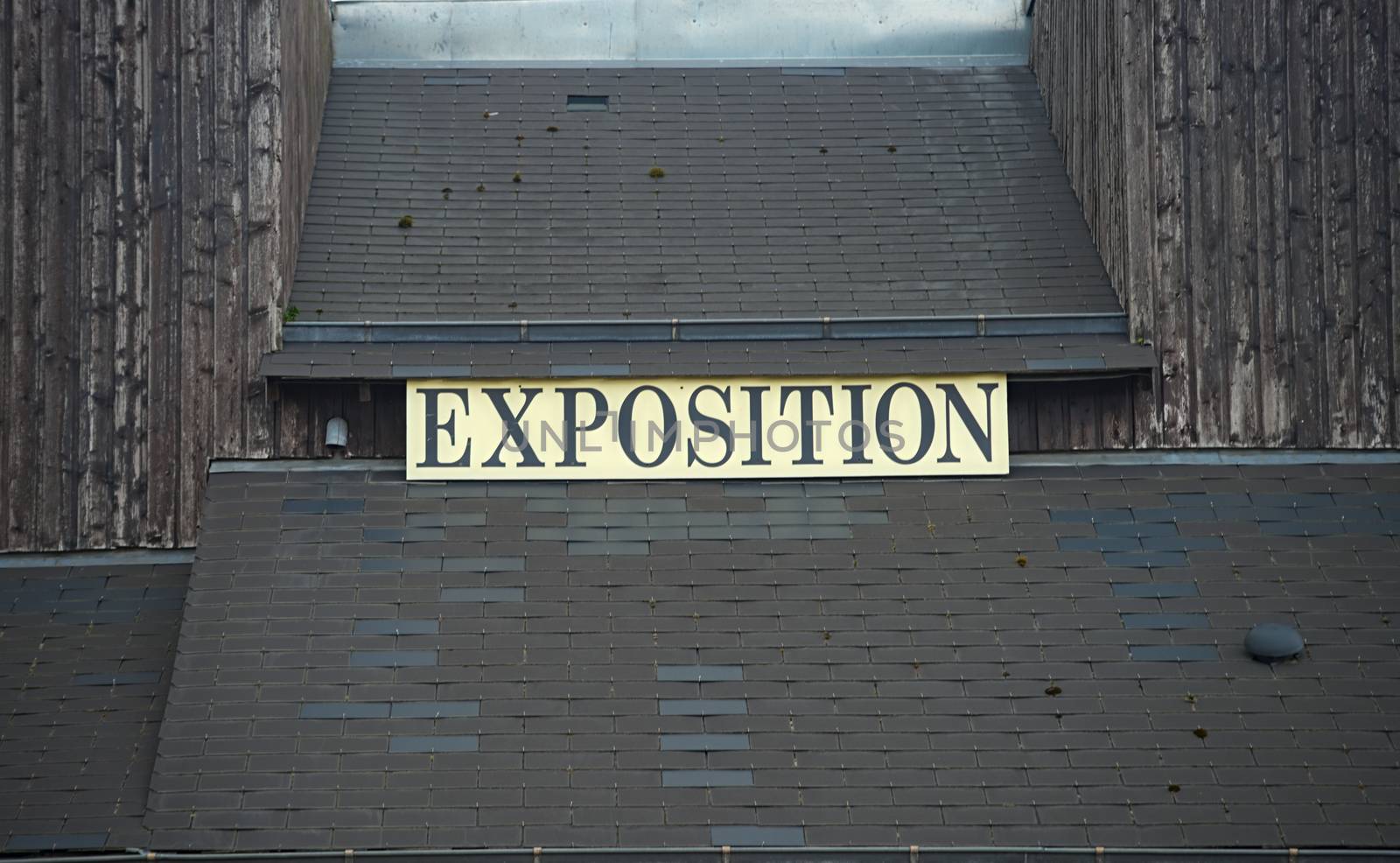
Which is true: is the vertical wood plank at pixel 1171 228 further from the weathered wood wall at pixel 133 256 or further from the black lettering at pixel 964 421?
the weathered wood wall at pixel 133 256

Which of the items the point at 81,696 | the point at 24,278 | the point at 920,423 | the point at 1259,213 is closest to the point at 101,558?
the point at 81,696

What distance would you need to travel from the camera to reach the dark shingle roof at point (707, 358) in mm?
13516

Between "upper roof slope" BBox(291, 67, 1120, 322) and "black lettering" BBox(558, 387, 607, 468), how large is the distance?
0.81 metres

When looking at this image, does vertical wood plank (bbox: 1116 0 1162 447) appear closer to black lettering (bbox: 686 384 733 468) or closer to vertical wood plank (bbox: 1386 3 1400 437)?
vertical wood plank (bbox: 1386 3 1400 437)

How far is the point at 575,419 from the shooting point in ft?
44.5

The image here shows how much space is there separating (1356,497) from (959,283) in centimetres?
372

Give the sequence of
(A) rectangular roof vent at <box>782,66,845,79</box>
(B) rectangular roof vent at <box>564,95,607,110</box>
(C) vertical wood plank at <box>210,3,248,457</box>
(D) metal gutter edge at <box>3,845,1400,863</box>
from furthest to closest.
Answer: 1. (A) rectangular roof vent at <box>782,66,845,79</box>
2. (B) rectangular roof vent at <box>564,95,607,110</box>
3. (C) vertical wood plank at <box>210,3,248,457</box>
4. (D) metal gutter edge at <box>3,845,1400,863</box>

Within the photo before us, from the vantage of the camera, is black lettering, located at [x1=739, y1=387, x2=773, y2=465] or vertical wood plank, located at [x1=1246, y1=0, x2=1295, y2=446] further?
vertical wood plank, located at [x1=1246, y1=0, x2=1295, y2=446]

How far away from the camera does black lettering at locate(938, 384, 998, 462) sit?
537 inches

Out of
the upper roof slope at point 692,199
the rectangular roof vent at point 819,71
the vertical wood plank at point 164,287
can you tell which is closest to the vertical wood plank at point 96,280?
the vertical wood plank at point 164,287

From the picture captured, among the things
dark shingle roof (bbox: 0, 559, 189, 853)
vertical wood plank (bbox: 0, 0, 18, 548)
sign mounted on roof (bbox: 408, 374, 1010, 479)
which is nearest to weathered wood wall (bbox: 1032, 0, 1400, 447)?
sign mounted on roof (bbox: 408, 374, 1010, 479)

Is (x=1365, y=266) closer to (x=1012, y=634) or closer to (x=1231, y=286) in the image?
(x=1231, y=286)

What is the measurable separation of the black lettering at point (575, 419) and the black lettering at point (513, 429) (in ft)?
0.71

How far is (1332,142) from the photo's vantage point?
14305 mm
